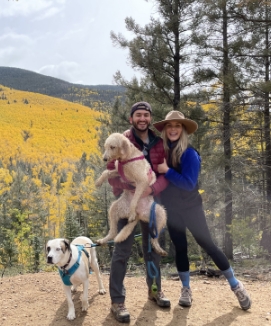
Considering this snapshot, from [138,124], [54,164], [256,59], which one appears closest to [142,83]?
[256,59]

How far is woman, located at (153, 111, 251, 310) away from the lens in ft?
10.9

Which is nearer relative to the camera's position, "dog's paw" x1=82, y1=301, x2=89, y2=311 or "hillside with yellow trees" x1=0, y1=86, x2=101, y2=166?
"dog's paw" x1=82, y1=301, x2=89, y2=311

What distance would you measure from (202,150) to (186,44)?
13.1 feet

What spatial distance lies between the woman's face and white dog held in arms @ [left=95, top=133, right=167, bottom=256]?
1.79 feet

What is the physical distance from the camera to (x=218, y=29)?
11.2 m

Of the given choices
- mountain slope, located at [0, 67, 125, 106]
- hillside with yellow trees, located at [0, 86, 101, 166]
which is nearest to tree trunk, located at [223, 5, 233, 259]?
hillside with yellow trees, located at [0, 86, 101, 166]

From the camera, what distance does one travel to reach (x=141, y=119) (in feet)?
10.7

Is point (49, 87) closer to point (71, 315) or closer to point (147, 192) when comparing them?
point (71, 315)

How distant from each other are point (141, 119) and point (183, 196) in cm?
Result: 101

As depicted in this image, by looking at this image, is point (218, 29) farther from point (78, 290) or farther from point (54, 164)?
point (54, 164)

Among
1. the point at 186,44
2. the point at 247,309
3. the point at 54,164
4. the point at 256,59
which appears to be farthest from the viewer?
the point at 54,164

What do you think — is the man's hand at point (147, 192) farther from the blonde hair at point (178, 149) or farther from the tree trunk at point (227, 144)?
the tree trunk at point (227, 144)

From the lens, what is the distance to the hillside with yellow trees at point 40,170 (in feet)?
73.3

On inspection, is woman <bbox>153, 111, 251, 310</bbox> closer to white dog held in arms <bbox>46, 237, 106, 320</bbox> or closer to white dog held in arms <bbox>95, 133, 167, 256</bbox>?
white dog held in arms <bbox>95, 133, 167, 256</bbox>
